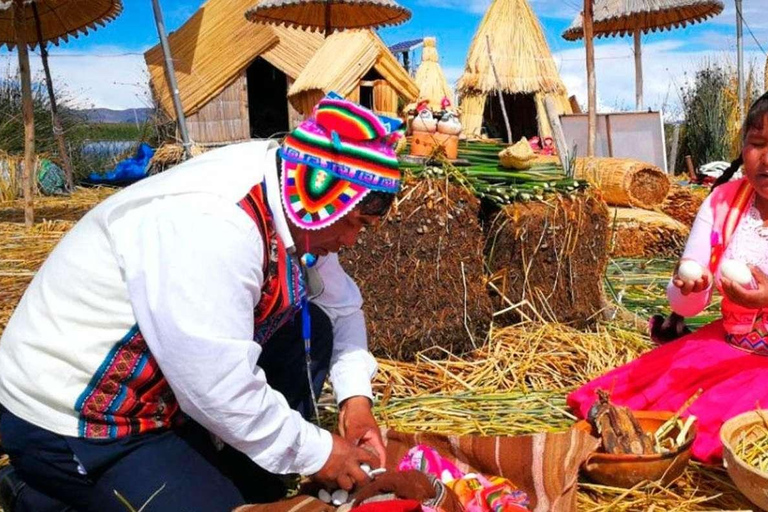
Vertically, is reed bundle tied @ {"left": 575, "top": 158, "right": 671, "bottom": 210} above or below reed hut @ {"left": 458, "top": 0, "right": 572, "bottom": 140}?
below

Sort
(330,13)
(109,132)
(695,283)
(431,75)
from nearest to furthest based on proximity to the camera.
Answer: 1. (695,283)
2. (330,13)
3. (431,75)
4. (109,132)

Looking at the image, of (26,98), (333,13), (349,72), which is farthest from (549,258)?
(349,72)

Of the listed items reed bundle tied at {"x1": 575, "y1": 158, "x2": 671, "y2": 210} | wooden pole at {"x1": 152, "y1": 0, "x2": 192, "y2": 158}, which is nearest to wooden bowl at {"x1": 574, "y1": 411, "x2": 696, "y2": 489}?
wooden pole at {"x1": 152, "y1": 0, "x2": 192, "y2": 158}

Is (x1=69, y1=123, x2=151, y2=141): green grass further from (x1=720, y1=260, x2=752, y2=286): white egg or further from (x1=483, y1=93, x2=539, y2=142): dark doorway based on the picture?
(x1=720, y1=260, x2=752, y2=286): white egg

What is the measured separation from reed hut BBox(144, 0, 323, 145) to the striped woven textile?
34.0 ft

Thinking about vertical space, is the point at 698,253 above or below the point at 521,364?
above

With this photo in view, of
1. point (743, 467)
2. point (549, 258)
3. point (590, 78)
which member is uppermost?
point (590, 78)

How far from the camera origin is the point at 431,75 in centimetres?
1112

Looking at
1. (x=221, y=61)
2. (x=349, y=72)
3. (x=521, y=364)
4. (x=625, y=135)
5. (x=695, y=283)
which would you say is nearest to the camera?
(x=695, y=283)

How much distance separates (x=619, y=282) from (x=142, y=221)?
11.3ft

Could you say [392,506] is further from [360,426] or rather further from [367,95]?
[367,95]

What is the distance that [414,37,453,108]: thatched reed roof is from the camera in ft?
35.8

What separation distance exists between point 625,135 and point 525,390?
642cm

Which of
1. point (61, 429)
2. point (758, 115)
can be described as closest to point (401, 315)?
point (758, 115)
